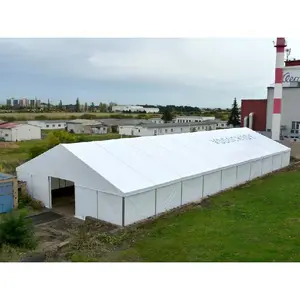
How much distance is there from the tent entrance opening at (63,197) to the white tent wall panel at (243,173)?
8647mm

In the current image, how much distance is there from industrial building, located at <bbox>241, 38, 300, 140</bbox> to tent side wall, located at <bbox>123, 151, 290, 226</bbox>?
10695mm

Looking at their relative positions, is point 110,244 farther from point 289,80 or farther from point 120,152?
point 289,80

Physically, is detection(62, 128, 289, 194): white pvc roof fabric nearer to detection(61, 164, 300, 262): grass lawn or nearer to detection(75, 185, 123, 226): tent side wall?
detection(75, 185, 123, 226): tent side wall

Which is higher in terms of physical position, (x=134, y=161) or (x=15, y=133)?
(x=134, y=161)

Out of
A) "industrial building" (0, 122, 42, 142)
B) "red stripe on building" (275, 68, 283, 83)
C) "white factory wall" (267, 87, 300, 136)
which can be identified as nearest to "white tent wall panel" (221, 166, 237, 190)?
"red stripe on building" (275, 68, 283, 83)

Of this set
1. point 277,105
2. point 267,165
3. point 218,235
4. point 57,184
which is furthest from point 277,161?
point 57,184

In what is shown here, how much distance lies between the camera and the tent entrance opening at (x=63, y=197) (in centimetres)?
1412

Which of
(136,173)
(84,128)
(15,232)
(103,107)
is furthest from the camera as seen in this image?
(103,107)

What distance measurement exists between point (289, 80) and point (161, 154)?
25.0m

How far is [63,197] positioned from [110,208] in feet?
15.6

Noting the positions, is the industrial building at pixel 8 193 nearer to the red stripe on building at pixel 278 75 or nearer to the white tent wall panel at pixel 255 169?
the white tent wall panel at pixel 255 169

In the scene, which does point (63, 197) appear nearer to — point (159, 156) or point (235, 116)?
point (159, 156)

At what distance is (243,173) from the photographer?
18766mm

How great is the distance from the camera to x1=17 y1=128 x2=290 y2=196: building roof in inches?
492
